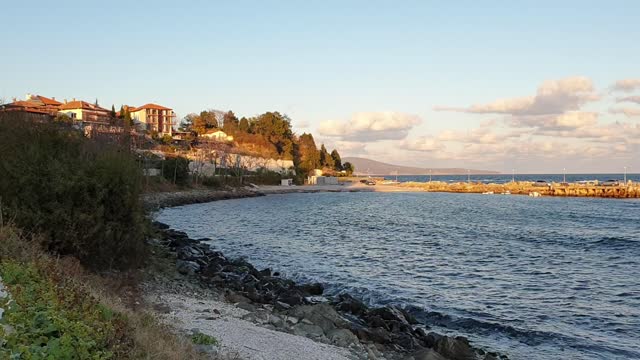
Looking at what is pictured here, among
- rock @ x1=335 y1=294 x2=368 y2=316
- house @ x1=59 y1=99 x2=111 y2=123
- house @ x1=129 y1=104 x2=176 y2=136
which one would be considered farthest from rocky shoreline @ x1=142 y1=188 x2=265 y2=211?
house @ x1=129 y1=104 x2=176 y2=136

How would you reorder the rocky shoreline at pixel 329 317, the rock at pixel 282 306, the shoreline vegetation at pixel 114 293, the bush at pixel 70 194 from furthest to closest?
1. the rock at pixel 282 306
2. the bush at pixel 70 194
3. the rocky shoreline at pixel 329 317
4. the shoreline vegetation at pixel 114 293

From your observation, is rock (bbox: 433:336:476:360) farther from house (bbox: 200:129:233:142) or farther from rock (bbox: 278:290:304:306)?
house (bbox: 200:129:233:142)

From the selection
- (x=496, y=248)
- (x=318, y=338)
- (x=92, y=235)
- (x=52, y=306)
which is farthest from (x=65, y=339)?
(x=496, y=248)

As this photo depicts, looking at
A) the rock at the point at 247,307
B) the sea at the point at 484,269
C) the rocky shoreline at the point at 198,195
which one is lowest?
the sea at the point at 484,269

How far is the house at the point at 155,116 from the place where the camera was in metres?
132

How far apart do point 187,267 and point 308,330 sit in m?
8.84

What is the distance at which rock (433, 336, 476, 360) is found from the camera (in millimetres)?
12766

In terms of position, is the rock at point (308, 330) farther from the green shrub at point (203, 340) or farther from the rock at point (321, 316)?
the green shrub at point (203, 340)

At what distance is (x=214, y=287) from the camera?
1772 cm

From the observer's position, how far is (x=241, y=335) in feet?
34.8

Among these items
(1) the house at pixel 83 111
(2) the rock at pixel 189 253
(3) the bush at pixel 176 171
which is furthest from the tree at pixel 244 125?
(2) the rock at pixel 189 253

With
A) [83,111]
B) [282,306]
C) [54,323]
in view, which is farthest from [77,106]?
[54,323]

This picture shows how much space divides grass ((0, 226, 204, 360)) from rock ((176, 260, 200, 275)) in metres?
9.71

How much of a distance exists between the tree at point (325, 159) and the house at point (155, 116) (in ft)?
142
